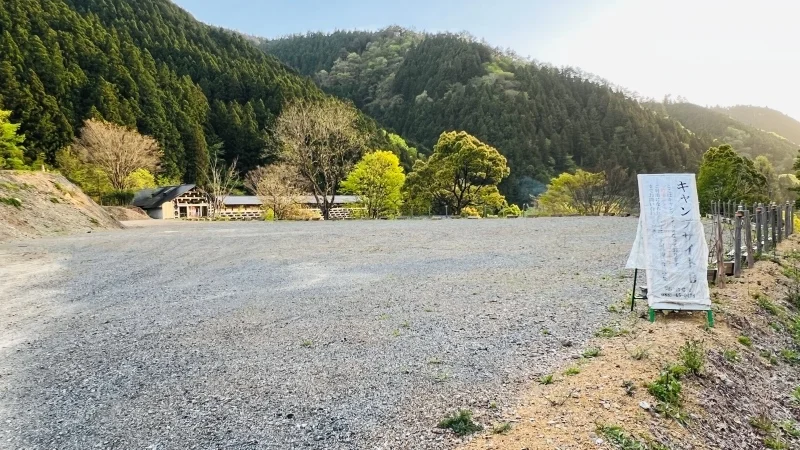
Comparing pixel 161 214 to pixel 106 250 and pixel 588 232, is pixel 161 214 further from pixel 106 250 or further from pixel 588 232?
pixel 588 232

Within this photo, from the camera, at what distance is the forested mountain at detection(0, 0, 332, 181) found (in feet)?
113

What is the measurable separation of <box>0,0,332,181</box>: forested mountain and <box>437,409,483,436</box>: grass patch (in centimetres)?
3052

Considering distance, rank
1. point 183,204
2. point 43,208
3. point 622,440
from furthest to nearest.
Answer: point 183,204
point 43,208
point 622,440

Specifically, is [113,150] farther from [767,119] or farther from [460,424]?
[767,119]

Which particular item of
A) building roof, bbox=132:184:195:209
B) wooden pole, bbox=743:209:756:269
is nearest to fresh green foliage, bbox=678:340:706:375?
wooden pole, bbox=743:209:756:269

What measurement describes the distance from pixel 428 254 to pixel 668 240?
4.81m

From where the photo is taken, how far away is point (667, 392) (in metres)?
2.87

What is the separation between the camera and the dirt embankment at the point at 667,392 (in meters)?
2.48

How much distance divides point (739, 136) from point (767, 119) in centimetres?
4723

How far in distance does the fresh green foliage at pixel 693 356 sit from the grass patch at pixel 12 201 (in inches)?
590

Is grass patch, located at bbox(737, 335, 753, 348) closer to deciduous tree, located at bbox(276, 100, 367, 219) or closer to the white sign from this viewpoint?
the white sign

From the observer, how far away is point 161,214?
32.6 metres

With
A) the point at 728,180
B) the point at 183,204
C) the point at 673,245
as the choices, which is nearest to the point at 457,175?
the point at 728,180

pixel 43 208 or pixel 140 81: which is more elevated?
pixel 140 81
